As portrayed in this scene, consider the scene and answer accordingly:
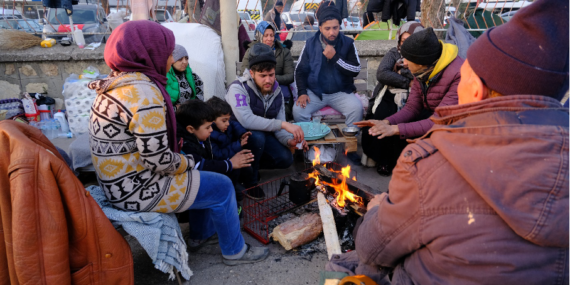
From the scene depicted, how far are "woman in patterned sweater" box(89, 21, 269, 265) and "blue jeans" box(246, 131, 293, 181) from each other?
1394 millimetres

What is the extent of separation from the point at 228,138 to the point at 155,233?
65.7 inches

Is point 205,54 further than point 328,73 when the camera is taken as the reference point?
Yes

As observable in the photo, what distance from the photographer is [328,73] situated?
16.9 feet

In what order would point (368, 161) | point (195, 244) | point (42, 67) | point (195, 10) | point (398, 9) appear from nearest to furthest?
point (195, 244) < point (368, 161) < point (42, 67) < point (398, 9) < point (195, 10)

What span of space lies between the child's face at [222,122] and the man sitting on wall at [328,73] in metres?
1.64

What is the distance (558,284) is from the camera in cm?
111

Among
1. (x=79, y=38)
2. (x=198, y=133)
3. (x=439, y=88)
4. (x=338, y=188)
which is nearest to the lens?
(x=338, y=188)

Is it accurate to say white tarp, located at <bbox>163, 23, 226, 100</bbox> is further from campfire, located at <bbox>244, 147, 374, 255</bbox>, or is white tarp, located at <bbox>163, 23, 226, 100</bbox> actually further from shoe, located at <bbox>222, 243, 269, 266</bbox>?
shoe, located at <bbox>222, 243, 269, 266</bbox>

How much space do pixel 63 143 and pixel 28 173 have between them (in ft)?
13.7

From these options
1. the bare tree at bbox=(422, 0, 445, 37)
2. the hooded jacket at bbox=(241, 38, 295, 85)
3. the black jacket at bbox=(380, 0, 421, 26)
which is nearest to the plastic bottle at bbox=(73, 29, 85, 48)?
the hooded jacket at bbox=(241, 38, 295, 85)

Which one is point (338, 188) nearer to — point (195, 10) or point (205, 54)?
point (205, 54)

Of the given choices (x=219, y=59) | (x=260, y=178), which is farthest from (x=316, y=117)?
(x=219, y=59)

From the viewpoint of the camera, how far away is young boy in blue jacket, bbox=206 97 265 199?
3.58 meters

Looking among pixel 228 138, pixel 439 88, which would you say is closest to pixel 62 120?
pixel 228 138
